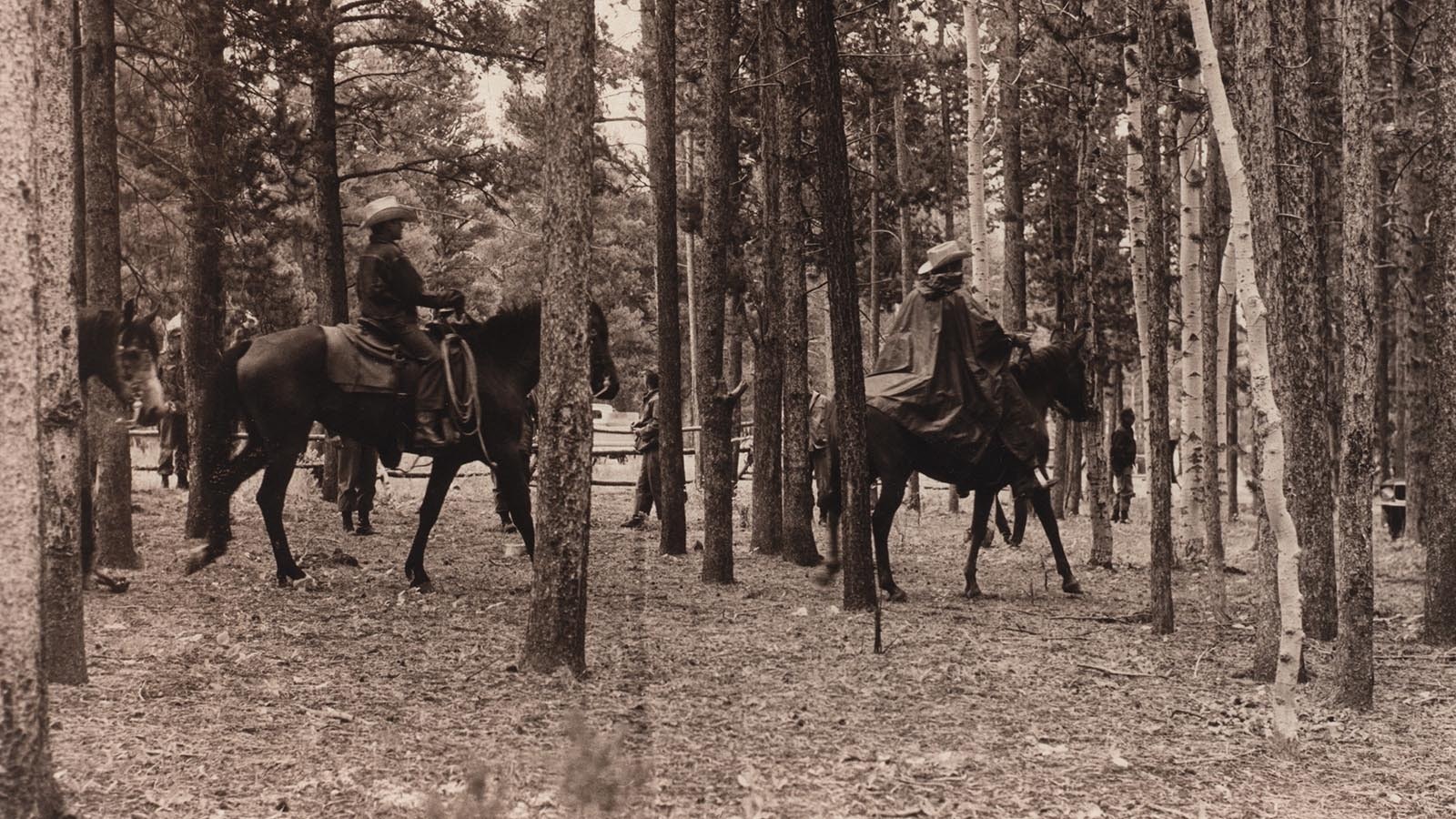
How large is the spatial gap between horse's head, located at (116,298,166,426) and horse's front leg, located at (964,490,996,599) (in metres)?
7.01

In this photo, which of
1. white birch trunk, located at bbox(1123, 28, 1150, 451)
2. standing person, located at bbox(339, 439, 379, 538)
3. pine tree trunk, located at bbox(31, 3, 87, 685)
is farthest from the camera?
standing person, located at bbox(339, 439, 379, 538)

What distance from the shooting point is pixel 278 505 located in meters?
10.7

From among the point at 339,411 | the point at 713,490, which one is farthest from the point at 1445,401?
the point at 339,411

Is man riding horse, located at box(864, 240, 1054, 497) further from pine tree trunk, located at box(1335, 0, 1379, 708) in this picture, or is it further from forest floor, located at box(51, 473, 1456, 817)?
pine tree trunk, located at box(1335, 0, 1379, 708)

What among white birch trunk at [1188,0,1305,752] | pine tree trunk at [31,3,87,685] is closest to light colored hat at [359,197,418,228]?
pine tree trunk at [31,3,87,685]

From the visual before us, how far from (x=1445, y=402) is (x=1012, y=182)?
10.9m

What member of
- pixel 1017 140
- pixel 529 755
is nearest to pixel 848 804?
pixel 529 755

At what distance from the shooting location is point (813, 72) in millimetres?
9289

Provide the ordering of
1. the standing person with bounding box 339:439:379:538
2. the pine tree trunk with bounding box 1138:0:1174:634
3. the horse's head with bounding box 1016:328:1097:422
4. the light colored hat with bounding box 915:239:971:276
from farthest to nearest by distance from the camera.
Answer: the standing person with bounding box 339:439:379:538, the horse's head with bounding box 1016:328:1097:422, the light colored hat with bounding box 915:239:971:276, the pine tree trunk with bounding box 1138:0:1174:634

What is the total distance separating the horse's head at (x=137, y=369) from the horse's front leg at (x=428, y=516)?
7.80ft

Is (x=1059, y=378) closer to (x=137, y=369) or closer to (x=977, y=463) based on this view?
(x=977, y=463)

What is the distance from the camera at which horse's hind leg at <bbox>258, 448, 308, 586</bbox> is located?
10.8m

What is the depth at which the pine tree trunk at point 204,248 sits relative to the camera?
1108cm

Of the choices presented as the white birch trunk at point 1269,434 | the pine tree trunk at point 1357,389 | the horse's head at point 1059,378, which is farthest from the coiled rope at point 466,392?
the pine tree trunk at point 1357,389
